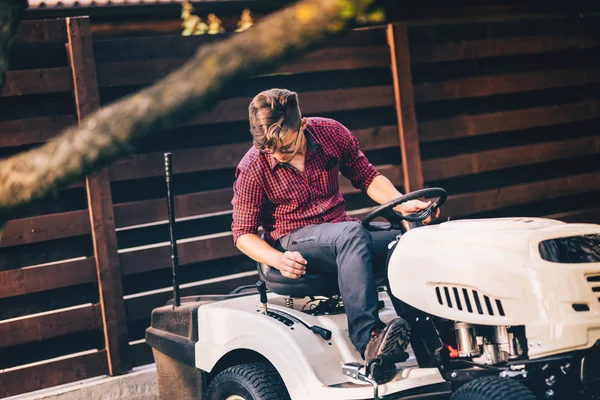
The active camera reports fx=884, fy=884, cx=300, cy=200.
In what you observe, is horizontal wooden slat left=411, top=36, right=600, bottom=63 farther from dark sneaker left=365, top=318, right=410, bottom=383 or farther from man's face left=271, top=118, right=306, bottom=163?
dark sneaker left=365, top=318, right=410, bottom=383

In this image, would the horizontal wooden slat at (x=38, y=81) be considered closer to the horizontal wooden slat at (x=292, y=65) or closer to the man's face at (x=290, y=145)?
the horizontal wooden slat at (x=292, y=65)

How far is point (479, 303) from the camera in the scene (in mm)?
2893

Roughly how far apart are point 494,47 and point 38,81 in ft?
10.6

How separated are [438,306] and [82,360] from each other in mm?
2671

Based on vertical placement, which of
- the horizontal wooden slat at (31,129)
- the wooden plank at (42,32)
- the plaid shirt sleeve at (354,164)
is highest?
the wooden plank at (42,32)

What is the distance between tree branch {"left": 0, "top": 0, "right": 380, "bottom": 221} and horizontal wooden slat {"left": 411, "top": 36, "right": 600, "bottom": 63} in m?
4.40

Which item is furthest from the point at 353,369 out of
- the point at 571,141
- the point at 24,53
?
the point at 571,141

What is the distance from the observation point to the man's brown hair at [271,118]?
3.54 meters

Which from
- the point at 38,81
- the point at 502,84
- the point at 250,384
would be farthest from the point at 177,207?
the point at 502,84

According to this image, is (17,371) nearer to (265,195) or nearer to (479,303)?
(265,195)

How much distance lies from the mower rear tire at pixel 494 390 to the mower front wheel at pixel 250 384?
2.91ft

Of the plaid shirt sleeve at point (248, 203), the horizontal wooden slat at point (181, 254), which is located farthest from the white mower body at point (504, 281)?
the horizontal wooden slat at point (181, 254)

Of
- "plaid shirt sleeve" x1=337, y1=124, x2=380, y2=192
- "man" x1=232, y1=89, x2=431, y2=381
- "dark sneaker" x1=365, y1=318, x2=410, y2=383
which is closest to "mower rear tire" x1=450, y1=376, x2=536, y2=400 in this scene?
"dark sneaker" x1=365, y1=318, x2=410, y2=383

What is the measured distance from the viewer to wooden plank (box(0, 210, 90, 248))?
484 centimetres
